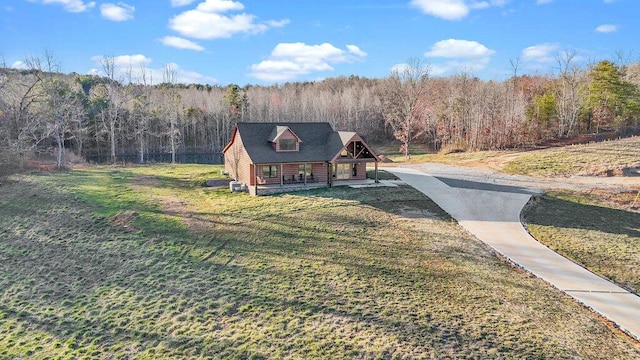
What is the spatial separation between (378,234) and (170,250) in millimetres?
9194

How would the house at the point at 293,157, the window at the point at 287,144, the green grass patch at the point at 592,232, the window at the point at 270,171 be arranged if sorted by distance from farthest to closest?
the window at the point at 287,144 → the window at the point at 270,171 → the house at the point at 293,157 → the green grass patch at the point at 592,232

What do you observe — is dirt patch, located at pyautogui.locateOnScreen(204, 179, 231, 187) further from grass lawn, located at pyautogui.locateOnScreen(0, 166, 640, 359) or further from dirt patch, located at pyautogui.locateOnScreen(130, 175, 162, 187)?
grass lawn, located at pyautogui.locateOnScreen(0, 166, 640, 359)

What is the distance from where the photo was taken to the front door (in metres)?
27.7

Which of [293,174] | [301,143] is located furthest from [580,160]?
[293,174]

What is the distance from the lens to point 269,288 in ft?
44.2

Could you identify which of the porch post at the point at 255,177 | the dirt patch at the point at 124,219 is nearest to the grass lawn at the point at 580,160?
the porch post at the point at 255,177

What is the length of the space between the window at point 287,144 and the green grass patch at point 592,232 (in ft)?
48.5

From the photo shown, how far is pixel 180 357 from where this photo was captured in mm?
10039

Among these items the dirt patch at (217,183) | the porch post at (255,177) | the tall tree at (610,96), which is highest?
the tall tree at (610,96)

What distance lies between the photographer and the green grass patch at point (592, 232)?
52.0 ft

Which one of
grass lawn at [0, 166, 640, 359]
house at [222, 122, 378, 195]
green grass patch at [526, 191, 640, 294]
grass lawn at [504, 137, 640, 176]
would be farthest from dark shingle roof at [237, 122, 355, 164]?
grass lawn at [504, 137, 640, 176]

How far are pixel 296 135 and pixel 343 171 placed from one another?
13.8 ft

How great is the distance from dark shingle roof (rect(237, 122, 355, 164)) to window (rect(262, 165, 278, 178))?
799 millimetres

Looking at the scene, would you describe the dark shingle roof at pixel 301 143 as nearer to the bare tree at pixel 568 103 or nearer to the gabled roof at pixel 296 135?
the gabled roof at pixel 296 135
